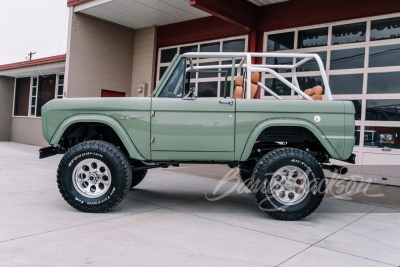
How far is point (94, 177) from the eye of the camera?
4.53 metres

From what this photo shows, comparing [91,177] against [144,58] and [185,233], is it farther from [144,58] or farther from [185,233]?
[144,58]

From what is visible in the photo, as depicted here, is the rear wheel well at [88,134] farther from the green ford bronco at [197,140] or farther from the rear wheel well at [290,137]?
the rear wheel well at [290,137]

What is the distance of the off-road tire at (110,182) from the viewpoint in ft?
14.5

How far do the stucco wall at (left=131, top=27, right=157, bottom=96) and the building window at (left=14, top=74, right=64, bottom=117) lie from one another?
3.11 meters

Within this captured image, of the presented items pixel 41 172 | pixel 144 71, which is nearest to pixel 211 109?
pixel 41 172

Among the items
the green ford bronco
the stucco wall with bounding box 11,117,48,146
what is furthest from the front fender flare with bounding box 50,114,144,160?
the stucco wall with bounding box 11,117,48,146

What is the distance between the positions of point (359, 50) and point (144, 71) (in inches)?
310

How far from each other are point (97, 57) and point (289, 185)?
10.5 metres

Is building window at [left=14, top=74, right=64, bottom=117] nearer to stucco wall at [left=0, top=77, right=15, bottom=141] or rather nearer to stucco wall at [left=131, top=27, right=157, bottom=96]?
stucco wall at [left=0, top=77, right=15, bottom=141]

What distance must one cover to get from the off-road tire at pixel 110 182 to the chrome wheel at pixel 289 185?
1.90 metres

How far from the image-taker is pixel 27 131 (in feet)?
50.8

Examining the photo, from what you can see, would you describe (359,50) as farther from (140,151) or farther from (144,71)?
(144,71)

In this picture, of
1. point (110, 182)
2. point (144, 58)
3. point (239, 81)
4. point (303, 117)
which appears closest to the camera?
point (110, 182)

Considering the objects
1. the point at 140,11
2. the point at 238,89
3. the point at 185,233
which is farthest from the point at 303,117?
the point at 140,11
